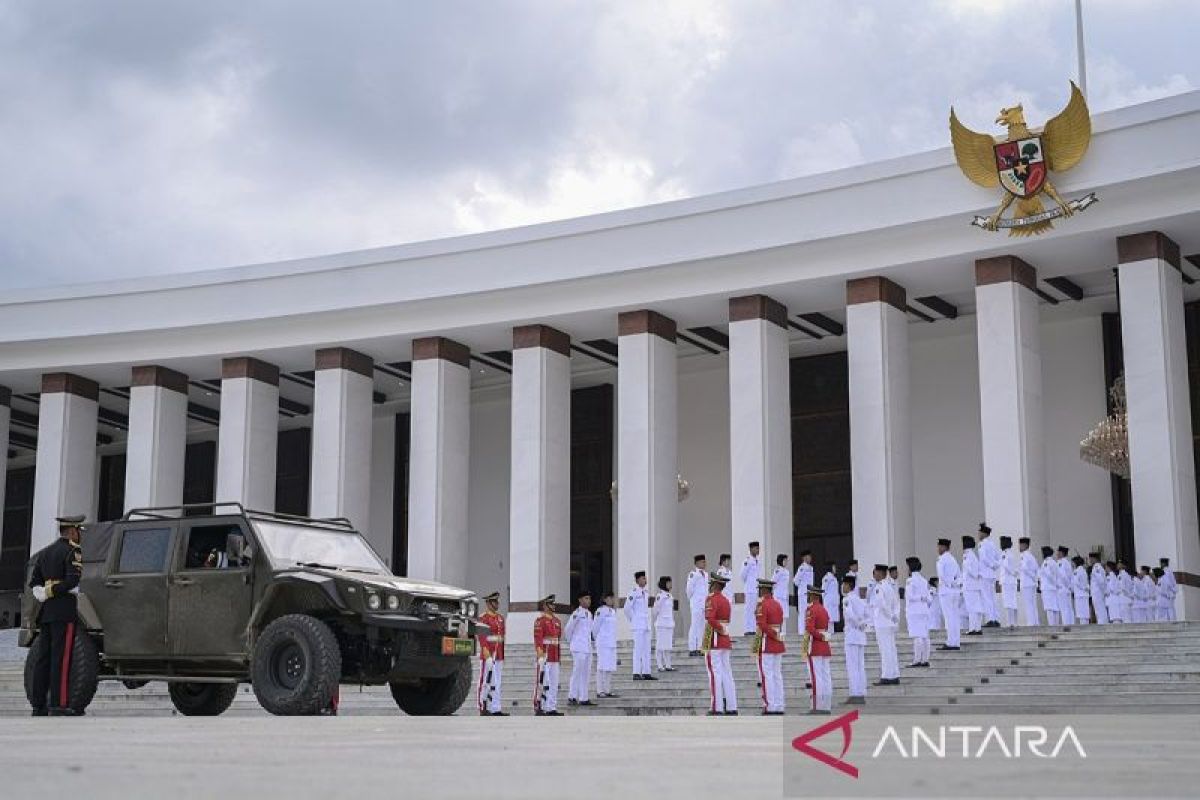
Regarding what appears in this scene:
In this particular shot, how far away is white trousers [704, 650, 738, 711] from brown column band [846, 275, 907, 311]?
38.8ft

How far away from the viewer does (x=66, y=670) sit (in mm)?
12297

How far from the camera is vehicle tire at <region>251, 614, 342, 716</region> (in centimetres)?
1097

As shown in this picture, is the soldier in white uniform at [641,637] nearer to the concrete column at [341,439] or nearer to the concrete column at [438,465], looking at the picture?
the concrete column at [438,465]

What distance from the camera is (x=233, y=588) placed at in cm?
1190

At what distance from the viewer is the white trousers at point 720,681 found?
16203mm

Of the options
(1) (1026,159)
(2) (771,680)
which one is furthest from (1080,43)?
(2) (771,680)

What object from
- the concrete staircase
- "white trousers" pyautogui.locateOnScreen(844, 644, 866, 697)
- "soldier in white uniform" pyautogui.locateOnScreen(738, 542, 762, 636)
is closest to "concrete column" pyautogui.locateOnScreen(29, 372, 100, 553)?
the concrete staircase

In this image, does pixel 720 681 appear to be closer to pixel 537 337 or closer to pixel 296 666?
pixel 296 666

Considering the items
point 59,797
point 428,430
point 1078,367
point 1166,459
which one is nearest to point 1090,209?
point 1166,459

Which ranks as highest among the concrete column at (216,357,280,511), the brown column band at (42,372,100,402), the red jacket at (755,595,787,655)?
the brown column band at (42,372,100,402)

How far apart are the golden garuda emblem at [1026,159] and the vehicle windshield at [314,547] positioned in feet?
48.4

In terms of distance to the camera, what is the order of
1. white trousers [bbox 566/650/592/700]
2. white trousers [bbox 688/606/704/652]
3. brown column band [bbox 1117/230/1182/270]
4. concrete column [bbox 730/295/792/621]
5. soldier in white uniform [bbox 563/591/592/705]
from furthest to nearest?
concrete column [bbox 730/295/792/621], brown column band [bbox 1117/230/1182/270], white trousers [bbox 688/606/704/652], white trousers [bbox 566/650/592/700], soldier in white uniform [bbox 563/591/592/705]

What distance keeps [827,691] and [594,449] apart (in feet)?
65.2

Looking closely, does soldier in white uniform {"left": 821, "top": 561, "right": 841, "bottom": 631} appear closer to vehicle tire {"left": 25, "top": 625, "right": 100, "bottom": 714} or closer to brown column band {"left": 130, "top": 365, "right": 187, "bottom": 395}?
vehicle tire {"left": 25, "top": 625, "right": 100, "bottom": 714}
